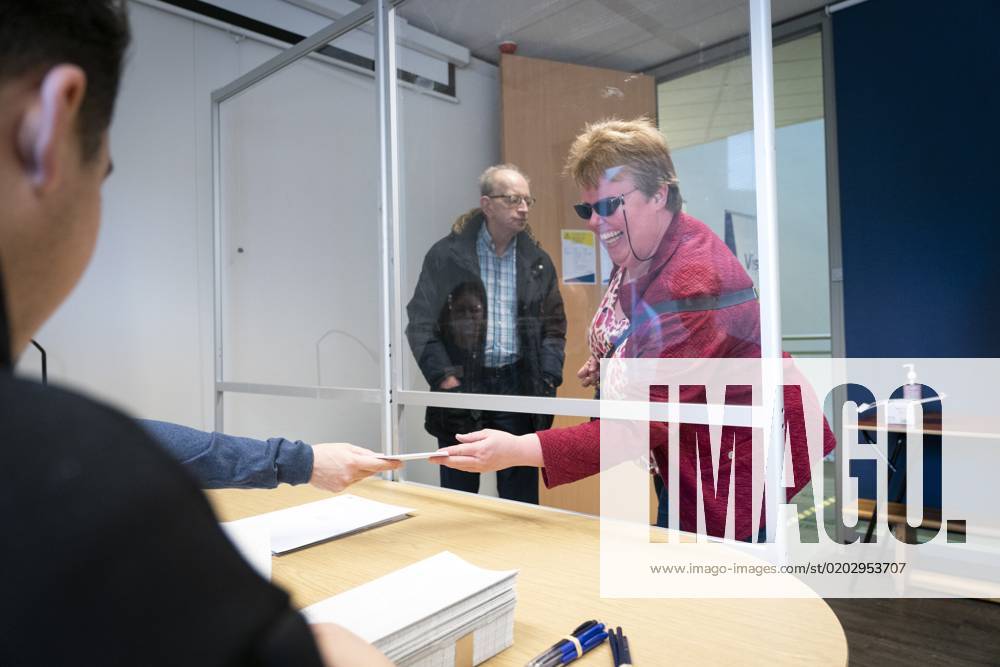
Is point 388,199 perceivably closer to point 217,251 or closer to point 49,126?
point 217,251

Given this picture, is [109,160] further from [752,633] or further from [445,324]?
[445,324]

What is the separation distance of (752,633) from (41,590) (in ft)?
2.55

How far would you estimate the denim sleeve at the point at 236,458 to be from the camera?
1.15m

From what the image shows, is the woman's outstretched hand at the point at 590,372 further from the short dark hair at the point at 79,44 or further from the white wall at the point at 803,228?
the white wall at the point at 803,228

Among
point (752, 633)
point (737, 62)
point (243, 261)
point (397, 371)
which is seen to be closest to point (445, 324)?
point (397, 371)

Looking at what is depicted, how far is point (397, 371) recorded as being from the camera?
5.61ft

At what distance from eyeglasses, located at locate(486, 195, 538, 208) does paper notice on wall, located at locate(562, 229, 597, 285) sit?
0.14 metres

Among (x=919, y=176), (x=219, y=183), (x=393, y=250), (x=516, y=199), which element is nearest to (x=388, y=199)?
(x=393, y=250)

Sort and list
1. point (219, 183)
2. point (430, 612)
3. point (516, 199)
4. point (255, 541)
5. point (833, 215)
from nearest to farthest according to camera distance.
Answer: point (430, 612)
point (255, 541)
point (516, 199)
point (219, 183)
point (833, 215)

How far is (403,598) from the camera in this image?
0.70m

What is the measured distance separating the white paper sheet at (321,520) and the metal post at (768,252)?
0.71 meters

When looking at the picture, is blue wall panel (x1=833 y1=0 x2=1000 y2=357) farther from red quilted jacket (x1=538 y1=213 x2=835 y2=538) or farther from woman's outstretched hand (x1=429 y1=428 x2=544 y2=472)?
woman's outstretched hand (x1=429 y1=428 x2=544 y2=472)

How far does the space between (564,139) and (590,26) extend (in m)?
0.25

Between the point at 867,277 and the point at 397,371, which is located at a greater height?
the point at 867,277
